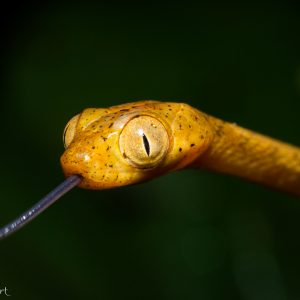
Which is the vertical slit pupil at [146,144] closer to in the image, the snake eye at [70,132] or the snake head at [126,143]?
the snake head at [126,143]

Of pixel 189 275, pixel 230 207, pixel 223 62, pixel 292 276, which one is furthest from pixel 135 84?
pixel 292 276

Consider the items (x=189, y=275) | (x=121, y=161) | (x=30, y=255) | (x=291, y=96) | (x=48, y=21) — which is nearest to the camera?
(x=121, y=161)

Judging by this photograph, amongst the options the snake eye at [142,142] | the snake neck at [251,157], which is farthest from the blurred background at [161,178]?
the snake eye at [142,142]

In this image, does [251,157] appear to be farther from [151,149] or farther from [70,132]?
[70,132]

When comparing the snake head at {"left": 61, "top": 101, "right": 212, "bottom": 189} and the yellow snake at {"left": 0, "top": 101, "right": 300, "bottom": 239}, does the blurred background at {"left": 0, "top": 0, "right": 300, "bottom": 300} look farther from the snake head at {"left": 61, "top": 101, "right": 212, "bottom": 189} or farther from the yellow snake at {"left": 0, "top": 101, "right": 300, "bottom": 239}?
the snake head at {"left": 61, "top": 101, "right": 212, "bottom": 189}

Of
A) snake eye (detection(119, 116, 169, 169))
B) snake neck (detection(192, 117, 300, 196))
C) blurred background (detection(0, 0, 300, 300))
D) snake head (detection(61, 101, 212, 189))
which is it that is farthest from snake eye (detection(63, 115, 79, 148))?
blurred background (detection(0, 0, 300, 300))

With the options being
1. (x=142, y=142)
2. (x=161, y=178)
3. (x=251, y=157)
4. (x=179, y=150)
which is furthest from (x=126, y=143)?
(x=161, y=178)

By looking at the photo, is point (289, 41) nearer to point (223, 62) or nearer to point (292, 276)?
point (223, 62)
